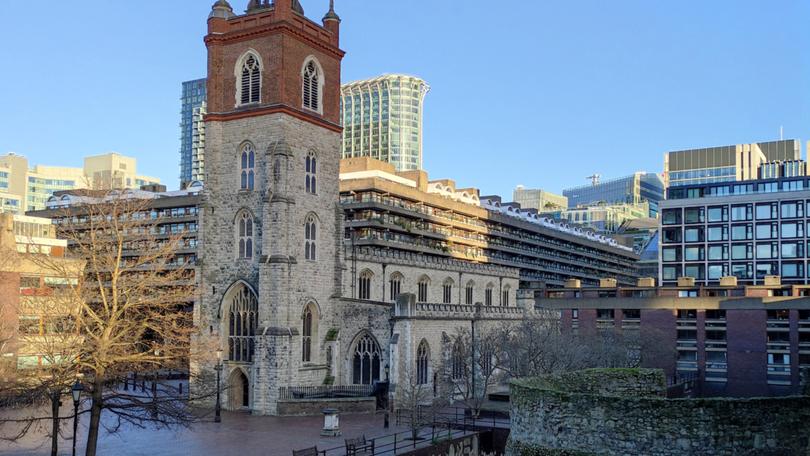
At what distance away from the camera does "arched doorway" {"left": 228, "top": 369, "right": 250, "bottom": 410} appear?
1922 inches

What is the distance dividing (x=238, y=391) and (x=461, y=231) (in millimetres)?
46743

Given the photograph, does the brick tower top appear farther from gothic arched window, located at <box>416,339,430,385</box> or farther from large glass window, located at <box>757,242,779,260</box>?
large glass window, located at <box>757,242,779,260</box>

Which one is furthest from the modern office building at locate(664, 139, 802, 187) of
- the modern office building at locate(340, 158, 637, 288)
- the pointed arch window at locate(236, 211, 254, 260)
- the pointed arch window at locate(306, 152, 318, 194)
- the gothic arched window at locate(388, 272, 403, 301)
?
the pointed arch window at locate(236, 211, 254, 260)

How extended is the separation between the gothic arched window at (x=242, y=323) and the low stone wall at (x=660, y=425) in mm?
28766

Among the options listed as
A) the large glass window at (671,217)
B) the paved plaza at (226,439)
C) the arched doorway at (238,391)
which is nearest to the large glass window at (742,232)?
the large glass window at (671,217)

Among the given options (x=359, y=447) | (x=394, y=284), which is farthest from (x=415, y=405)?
(x=394, y=284)

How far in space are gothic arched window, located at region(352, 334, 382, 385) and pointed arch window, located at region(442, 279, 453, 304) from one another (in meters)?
15.4

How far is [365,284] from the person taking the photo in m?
57.9

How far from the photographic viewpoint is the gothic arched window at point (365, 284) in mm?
57344

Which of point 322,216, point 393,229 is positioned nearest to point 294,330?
point 322,216

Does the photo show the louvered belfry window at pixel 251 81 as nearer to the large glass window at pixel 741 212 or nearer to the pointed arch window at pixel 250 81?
the pointed arch window at pixel 250 81

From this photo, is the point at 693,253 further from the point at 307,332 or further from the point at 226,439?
the point at 226,439

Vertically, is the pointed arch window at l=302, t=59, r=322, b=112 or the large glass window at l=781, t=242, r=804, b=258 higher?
the pointed arch window at l=302, t=59, r=322, b=112

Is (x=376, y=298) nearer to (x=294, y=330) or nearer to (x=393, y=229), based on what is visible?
(x=294, y=330)
